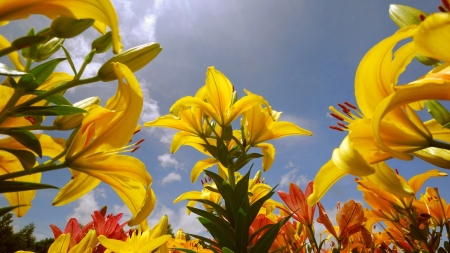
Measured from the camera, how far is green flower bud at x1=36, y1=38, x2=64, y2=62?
665mm

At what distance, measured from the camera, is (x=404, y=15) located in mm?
673

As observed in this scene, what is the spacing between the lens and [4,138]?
0.63 m

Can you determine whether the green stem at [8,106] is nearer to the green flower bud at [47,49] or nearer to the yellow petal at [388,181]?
the green flower bud at [47,49]

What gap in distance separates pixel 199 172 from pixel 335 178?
1051mm

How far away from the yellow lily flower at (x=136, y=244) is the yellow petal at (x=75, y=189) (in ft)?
0.89

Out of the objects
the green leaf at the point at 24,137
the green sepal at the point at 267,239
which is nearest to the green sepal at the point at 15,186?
the green leaf at the point at 24,137

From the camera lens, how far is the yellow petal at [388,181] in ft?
1.69

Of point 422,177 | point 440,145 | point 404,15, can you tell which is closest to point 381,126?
point 440,145

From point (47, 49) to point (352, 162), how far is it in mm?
692

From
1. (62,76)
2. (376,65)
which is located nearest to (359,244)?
(376,65)

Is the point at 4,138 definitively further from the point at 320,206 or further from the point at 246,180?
the point at 320,206

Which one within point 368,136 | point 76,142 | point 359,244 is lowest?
point 359,244

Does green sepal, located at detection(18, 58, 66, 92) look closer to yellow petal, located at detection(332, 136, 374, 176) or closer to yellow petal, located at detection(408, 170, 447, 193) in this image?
yellow petal, located at detection(332, 136, 374, 176)

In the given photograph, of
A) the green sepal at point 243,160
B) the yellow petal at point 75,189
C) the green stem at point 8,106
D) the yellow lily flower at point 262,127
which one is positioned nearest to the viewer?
the green stem at point 8,106
